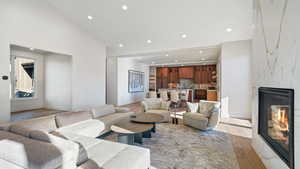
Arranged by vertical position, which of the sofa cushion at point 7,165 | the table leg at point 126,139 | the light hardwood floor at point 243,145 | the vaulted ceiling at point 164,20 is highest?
the vaulted ceiling at point 164,20

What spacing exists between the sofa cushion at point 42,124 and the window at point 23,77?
5032 mm

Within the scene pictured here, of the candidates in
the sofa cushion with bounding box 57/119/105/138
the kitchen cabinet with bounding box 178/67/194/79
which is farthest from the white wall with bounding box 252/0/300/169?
the kitchen cabinet with bounding box 178/67/194/79

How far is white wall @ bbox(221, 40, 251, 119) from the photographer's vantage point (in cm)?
518

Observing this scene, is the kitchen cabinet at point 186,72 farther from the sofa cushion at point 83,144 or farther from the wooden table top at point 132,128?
the sofa cushion at point 83,144

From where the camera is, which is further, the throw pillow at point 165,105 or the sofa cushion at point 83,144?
the throw pillow at point 165,105

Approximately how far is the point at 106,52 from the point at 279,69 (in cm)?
733

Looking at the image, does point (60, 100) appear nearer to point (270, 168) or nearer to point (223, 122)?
point (223, 122)

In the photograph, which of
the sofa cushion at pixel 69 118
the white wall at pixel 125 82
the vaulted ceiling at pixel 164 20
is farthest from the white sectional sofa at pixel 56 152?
the white wall at pixel 125 82

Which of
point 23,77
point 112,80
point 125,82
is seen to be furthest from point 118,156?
point 23,77

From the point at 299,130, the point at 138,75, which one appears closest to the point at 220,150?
the point at 299,130

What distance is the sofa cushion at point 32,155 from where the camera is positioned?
4.08ft

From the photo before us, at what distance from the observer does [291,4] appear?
1.60 metres

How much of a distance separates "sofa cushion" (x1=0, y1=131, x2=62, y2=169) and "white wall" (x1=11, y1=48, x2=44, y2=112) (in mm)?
6319

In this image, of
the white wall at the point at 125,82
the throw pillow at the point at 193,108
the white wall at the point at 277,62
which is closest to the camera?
the white wall at the point at 277,62
